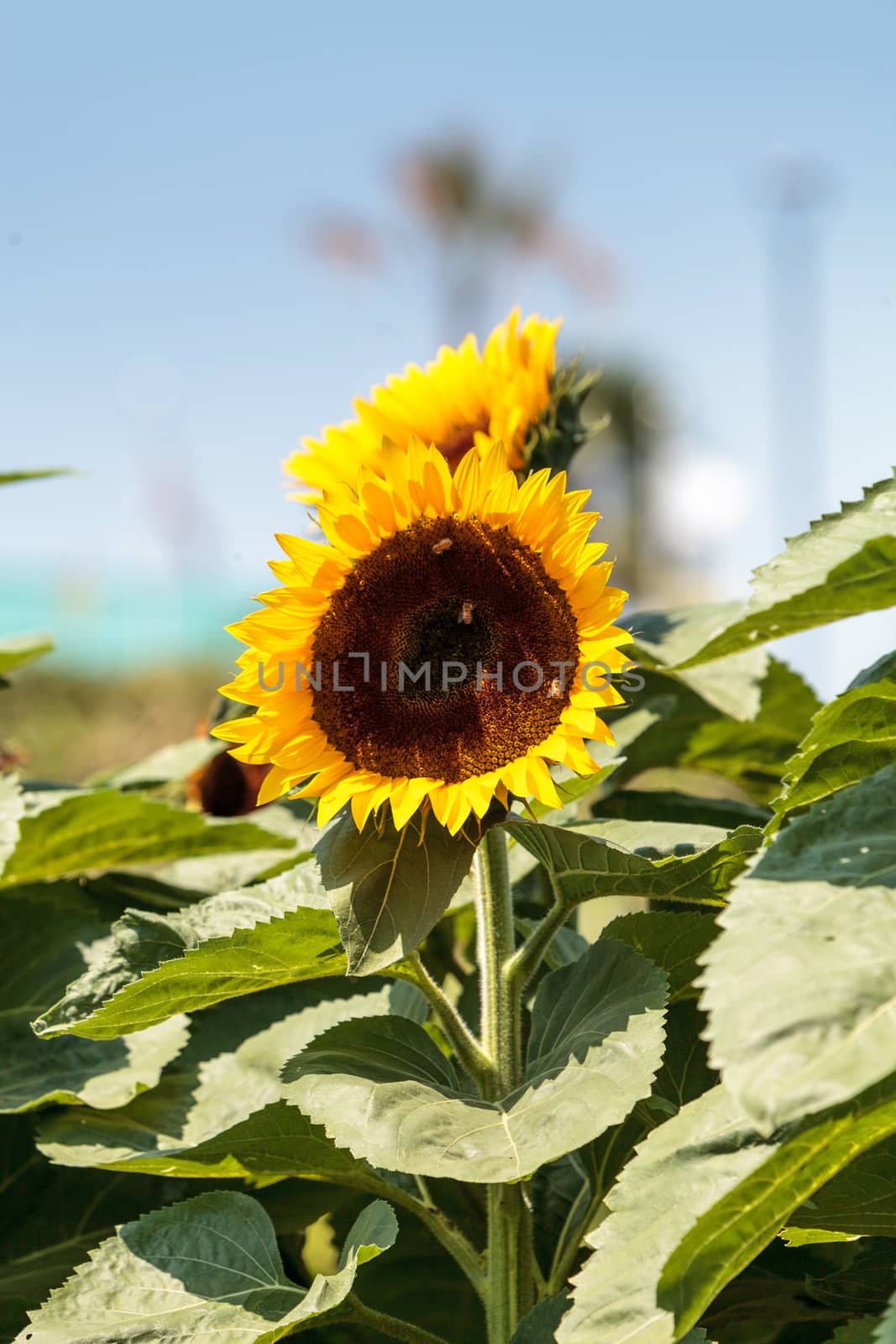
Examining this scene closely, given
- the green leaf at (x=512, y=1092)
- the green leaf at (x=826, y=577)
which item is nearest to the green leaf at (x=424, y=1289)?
the green leaf at (x=512, y=1092)

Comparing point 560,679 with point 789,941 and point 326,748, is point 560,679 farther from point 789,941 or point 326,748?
point 789,941

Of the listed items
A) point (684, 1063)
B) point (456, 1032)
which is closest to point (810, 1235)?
point (684, 1063)

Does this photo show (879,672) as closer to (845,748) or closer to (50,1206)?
(845,748)

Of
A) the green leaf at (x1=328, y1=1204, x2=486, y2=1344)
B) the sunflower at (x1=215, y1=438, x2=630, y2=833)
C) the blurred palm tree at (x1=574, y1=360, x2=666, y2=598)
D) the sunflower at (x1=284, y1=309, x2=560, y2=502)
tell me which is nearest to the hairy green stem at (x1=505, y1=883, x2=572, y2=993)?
the sunflower at (x1=215, y1=438, x2=630, y2=833)

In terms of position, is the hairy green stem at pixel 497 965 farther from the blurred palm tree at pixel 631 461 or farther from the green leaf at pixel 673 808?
the blurred palm tree at pixel 631 461

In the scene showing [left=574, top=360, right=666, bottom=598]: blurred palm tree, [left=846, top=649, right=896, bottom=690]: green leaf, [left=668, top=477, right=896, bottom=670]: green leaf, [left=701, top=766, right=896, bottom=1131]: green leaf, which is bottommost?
[left=574, top=360, right=666, bottom=598]: blurred palm tree

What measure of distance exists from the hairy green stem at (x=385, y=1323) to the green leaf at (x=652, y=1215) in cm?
25

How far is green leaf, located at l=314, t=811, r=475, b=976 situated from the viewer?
0.84m

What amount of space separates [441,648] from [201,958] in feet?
0.93

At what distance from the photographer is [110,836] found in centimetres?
139

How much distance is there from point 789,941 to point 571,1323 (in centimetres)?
26

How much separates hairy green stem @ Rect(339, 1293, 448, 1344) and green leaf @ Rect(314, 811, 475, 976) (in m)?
0.26

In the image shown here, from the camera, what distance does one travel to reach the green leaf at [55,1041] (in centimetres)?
114

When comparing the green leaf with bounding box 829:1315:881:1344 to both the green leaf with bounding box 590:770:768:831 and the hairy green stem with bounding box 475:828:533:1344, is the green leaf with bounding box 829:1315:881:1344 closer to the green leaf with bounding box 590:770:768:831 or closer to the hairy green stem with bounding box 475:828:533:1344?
the hairy green stem with bounding box 475:828:533:1344
